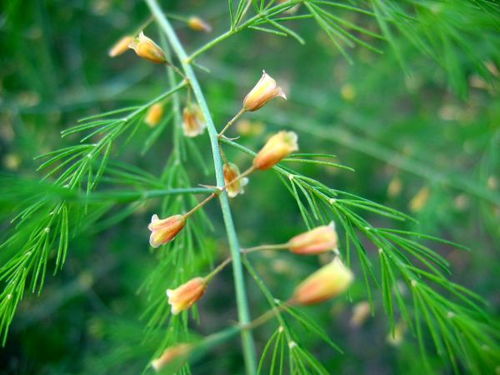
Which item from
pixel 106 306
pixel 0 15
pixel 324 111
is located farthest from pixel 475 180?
pixel 0 15

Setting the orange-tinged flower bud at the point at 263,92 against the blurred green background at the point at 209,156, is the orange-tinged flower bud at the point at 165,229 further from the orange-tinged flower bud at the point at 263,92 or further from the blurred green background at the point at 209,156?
the blurred green background at the point at 209,156

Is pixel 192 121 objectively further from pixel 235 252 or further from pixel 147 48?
pixel 235 252

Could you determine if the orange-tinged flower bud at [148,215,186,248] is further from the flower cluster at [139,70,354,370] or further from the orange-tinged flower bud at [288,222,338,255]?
the orange-tinged flower bud at [288,222,338,255]

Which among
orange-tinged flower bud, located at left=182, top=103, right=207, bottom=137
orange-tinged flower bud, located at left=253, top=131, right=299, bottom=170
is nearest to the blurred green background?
orange-tinged flower bud, located at left=182, top=103, right=207, bottom=137

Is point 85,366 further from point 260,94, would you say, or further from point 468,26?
point 468,26

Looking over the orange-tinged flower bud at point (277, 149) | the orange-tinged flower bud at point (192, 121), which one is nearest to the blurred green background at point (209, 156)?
the orange-tinged flower bud at point (192, 121)
